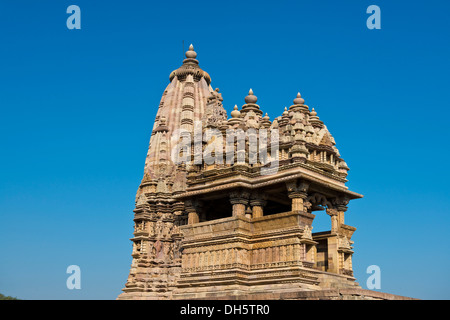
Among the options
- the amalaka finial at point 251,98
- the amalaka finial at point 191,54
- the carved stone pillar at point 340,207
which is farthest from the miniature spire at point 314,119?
the amalaka finial at point 191,54

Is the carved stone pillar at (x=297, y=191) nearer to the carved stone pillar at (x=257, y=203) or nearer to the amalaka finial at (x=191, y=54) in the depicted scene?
the carved stone pillar at (x=257, y=203)

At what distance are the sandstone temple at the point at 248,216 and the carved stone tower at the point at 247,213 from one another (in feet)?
0.16

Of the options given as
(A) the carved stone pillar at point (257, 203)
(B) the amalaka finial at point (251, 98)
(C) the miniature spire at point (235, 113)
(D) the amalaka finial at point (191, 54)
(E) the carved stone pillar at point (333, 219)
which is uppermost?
(D) the amalaka finial at point (191, 54)

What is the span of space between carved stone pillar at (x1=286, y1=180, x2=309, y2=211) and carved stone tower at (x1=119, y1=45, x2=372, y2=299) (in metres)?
0.04

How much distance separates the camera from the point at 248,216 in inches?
1049

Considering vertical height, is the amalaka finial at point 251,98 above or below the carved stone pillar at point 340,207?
above

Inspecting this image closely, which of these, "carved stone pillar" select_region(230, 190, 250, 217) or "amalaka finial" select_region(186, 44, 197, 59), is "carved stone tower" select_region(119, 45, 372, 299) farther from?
"amalaka finial" select_region(186, 44, 197, 59)

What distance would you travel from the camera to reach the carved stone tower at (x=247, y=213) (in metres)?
24.9

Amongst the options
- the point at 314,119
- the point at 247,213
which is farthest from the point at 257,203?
the point at 314,119

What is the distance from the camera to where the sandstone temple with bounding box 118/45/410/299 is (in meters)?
24.7

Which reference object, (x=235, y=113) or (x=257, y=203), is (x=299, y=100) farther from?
(x=257, y=203)

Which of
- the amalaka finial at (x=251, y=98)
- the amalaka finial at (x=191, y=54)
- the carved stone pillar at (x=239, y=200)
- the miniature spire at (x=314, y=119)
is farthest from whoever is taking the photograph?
the amalaka finial at (x=191, y=54)
